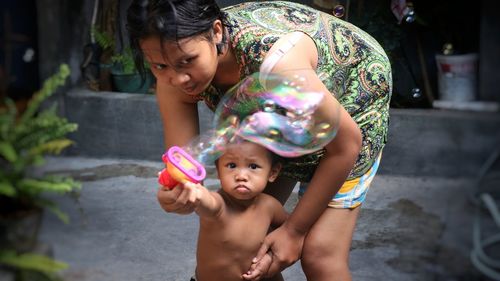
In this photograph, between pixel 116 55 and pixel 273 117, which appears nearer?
pixel 273 117

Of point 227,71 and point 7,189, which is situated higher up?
point 227,71

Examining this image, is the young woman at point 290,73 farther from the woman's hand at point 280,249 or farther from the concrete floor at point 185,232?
the concrete floor at point 185,232

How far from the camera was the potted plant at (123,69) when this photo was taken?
539cm

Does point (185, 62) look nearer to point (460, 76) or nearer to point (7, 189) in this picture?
point (7, 189)

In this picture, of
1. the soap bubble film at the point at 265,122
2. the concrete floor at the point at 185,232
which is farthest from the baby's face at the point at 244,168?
the concrete floor at the point at 185,232

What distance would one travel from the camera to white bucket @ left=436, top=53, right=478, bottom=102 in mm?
4824

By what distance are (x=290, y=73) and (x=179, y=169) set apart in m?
0.39

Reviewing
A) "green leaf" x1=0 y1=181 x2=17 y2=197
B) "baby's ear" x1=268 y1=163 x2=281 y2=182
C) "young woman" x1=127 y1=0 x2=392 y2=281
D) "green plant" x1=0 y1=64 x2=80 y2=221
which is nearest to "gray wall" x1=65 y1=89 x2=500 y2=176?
"green plant" x1=0 y1=64 x2=80 y2=221

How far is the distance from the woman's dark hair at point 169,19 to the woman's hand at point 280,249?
0.63m

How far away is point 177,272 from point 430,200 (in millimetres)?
1664

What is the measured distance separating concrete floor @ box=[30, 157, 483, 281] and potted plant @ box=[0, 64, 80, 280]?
318 mm

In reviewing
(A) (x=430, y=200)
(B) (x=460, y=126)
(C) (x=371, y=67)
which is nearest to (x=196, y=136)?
(C) (x=371, y=67)

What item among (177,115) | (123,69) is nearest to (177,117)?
(177,115)

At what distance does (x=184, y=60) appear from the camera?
6.61 ft
